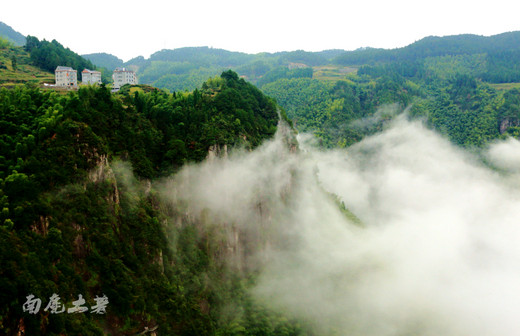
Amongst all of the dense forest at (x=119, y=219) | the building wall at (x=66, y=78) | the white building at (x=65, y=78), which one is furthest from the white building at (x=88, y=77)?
the dense forest at (x=119, y=219)

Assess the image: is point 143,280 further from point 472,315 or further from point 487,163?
point 487,163

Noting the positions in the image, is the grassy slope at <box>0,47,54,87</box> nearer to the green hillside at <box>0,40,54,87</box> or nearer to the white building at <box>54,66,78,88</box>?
the green hillside at <box>0,40,54,87</box>

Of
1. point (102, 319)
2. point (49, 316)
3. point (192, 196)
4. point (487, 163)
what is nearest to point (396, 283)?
point (192, 196)

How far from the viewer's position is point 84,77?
88250 millimetres

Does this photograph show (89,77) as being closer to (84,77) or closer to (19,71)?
(84,77)

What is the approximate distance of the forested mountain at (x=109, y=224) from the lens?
35.5 meters

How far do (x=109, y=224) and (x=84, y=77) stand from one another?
53.9m

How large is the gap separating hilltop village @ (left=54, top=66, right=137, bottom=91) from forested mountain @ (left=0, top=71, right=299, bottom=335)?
22.7 m

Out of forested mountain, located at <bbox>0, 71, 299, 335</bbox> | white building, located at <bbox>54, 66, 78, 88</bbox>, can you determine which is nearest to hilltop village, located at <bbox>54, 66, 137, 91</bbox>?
white building, located at <bbox>54, 66, 78, 88</bbox>

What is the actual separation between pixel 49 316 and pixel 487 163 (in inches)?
7186

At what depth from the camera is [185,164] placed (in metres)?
63.5

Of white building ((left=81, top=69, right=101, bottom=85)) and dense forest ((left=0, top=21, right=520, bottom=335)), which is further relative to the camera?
white building ((left=81, top=69, right=101, bottom=85))

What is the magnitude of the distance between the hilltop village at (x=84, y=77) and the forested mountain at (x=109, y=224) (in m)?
22.7

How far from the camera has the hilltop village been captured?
80.1 m
